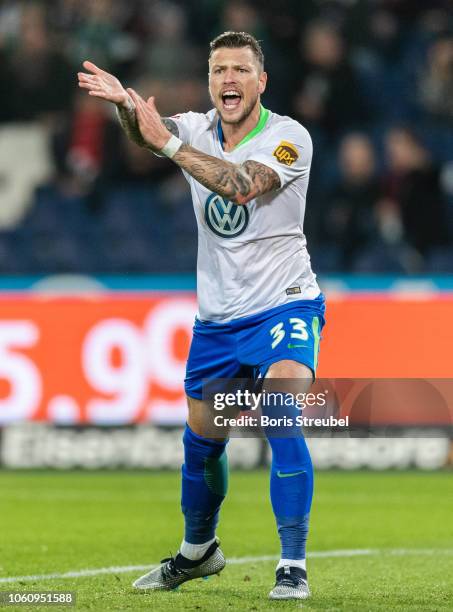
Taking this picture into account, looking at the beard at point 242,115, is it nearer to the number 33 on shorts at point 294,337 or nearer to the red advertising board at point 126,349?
the number 33 on shorts at point 294,337

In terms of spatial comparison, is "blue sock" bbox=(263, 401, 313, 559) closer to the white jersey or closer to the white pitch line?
the white jersey

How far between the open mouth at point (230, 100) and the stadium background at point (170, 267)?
204 centimetres

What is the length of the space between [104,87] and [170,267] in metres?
8.41

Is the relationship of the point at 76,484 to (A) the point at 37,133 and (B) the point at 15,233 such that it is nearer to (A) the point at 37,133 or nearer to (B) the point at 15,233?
(B) the point at 15,233

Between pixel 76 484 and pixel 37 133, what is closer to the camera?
pixel 76 484

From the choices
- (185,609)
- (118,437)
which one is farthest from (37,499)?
(185,609)

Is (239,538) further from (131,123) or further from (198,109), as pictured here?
(198,109)

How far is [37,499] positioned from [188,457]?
12.8 ft

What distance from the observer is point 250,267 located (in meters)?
5.29

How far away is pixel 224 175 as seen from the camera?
4.97 meters

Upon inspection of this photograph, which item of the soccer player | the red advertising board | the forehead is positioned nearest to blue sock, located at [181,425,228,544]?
the soccer player

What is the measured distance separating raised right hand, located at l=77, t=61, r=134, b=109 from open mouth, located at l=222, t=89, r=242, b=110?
432 millimetres

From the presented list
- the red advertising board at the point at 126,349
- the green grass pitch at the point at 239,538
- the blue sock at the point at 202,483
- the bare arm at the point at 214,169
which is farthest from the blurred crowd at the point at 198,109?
the bare arm at the point at 214,169

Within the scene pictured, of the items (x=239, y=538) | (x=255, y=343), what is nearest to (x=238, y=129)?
(x=255, y=343)
